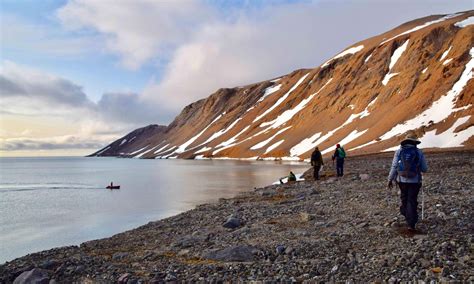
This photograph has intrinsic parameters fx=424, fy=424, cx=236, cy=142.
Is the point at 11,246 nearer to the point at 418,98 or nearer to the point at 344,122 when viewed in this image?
the point at 418,98

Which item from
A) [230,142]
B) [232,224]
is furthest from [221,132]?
[232,224]

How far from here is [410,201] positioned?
10992 millimetres

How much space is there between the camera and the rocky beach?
8625 mm

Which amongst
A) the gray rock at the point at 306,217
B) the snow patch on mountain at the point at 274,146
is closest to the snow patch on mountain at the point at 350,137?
the snow patch on mountain at the point at 274,146

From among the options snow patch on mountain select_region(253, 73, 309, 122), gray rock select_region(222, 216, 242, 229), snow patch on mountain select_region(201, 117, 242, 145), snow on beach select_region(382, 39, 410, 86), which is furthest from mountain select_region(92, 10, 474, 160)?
gray rock select_region(222, 216, 242, 229)

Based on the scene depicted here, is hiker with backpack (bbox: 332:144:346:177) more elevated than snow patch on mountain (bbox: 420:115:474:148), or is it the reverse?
snow patch on mountain (bbox: 420:115:474:148)

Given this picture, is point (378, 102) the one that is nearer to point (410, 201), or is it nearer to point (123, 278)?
point (410, 201)

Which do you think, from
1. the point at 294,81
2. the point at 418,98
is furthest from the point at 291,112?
the point at 418,98

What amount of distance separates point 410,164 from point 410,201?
96 centimetres

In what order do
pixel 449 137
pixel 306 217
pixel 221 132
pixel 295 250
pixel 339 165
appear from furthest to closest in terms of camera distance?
pixel 221 132, pixel 449 137, pixel 339 165, pixel 306 217, pixel 295 250

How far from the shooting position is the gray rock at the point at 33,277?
10.1 meters

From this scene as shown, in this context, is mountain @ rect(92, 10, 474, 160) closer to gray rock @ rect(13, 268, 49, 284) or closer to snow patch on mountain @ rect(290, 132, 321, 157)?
snow patch on mountain @ rect(290, 132, 321, 157)

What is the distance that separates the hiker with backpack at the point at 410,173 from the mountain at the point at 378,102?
58191mm

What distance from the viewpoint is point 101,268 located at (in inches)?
422
